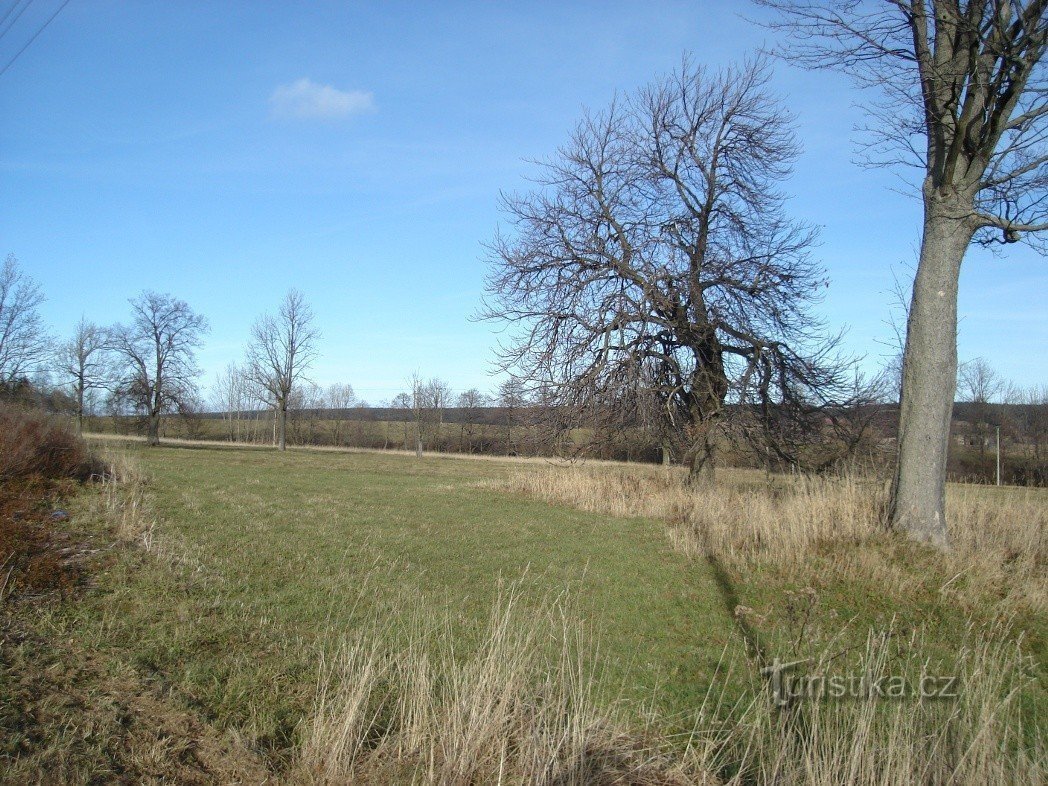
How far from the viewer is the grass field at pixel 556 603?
4.41 meters

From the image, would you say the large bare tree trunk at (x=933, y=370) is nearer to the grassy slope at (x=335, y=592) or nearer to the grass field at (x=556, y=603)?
the grass field at (x=556, y=603)

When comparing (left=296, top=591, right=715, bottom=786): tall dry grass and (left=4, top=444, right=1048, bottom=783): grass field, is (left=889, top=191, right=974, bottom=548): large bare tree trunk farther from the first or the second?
(left=296, top=591, right=715, bottom=786): tall dry grass

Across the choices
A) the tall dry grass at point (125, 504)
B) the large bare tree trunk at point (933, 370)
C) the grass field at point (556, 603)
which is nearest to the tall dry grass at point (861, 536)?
the grass field at point (556, 603)

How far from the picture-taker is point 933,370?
8500mm

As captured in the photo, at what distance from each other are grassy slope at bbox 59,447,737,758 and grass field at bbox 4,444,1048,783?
3cm

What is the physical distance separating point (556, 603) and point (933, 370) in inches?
240

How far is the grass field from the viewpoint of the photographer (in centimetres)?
441

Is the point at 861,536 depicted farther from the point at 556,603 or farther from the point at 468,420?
the point at 468,420

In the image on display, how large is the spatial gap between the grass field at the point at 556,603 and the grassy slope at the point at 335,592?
0.09ft

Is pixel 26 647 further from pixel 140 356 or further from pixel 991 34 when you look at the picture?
pixel 140 356

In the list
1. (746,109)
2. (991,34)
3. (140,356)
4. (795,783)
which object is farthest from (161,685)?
(140,356)

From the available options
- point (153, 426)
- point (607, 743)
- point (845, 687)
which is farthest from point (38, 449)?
point (153, 426)

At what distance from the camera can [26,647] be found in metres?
4.51

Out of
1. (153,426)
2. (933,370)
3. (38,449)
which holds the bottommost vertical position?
(38,449)
